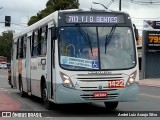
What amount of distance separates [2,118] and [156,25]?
1913 inches

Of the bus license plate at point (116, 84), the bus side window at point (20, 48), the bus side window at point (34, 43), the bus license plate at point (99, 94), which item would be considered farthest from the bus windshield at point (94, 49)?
the bus side window at point (20, 48)

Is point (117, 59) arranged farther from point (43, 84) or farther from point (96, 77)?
point (43, 84)

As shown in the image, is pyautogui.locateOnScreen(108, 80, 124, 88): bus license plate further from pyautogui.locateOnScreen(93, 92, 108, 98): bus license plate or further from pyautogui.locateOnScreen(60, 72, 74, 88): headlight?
pyautogui.locateOnScreen(60, 72, 74, 88): headlight

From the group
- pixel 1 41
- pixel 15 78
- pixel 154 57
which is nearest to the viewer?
pixel 15 78

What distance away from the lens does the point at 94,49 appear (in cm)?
1391

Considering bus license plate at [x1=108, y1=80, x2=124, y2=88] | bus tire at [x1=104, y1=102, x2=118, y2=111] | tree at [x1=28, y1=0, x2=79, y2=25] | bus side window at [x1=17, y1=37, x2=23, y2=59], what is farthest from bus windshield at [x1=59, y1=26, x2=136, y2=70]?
tree at [x1=28, y1=0, x2=79, y2=25]

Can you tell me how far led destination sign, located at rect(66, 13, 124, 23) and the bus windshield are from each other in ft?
0.74

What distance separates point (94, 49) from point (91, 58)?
308mm

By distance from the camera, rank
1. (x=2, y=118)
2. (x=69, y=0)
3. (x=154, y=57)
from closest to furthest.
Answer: (x=2, y=118), (x=154, y=57), (x=69, y=0)

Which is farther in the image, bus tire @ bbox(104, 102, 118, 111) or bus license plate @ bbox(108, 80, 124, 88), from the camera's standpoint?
bus tire @ bbox(104, 102, 118, 111)

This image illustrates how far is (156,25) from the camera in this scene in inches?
2367

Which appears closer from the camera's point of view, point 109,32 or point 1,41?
point 109,32

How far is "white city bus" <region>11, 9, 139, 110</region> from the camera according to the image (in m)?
13.6

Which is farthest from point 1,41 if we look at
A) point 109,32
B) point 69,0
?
point 109,32
